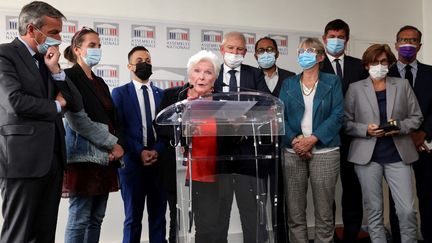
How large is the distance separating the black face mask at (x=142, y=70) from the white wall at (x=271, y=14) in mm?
806

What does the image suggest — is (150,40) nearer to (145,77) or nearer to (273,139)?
(145,77)

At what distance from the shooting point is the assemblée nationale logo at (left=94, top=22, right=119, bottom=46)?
375 centimetres

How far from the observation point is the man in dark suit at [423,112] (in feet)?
11.0

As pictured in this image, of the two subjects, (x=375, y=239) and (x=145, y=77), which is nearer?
(x=375, y=239)

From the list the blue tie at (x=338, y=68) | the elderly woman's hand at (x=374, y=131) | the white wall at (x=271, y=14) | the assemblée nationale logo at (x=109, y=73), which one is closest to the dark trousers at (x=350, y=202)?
the elderly woman's hand at (x=374, y=131)

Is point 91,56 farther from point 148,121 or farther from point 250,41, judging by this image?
point 250,41

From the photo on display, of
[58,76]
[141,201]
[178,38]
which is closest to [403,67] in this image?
[178,38]

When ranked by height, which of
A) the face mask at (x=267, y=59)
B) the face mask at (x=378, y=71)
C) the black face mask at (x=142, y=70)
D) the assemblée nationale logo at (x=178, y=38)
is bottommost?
the face mask at (x=378, y=71)

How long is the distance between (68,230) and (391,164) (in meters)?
2.25

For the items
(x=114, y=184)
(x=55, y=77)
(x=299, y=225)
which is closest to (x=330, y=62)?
(x=299, y=225)

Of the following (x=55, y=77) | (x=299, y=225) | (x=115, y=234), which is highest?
(x=55, y=77)

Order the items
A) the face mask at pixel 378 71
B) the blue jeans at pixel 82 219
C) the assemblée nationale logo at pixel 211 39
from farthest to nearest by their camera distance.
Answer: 1. the assemblée nationale logo at pixel 211 39
2. the face mask at pixel 378 71
3. the blue jeans at pixel 82 219

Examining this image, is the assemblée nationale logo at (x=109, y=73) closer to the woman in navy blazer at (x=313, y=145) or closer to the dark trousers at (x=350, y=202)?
the woman in navy blazer at (x=313, y=145)

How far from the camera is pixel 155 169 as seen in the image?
3113 mm
